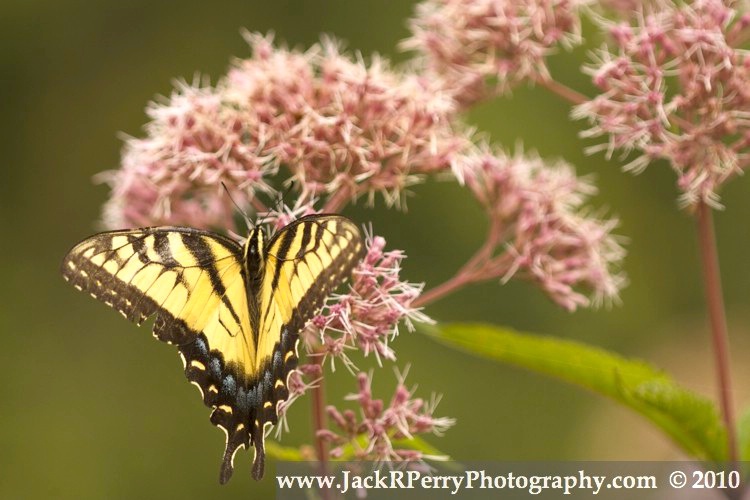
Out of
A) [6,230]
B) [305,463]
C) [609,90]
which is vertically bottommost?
[305,463]

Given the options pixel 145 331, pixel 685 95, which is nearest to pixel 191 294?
pixel 685 95

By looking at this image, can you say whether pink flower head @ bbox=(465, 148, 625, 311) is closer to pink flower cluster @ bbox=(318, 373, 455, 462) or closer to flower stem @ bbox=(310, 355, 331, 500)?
pink flower cluster @ bbox=(318, 373, 455, 462)

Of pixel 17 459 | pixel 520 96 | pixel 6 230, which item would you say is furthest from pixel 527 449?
pixel 6 230

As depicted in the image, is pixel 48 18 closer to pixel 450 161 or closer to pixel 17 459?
pixel 17 459

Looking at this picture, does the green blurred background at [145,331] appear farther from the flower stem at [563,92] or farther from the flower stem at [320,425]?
the flower stem at [320,425]

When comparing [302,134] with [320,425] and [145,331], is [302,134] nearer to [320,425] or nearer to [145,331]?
[320,425]

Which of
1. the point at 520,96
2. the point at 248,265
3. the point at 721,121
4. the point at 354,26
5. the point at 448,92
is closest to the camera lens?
the point at 248,265
